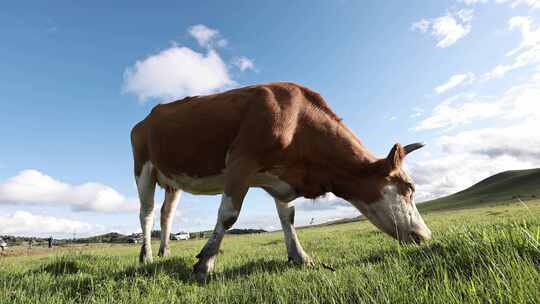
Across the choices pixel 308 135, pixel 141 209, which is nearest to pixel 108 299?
pixel 308 135

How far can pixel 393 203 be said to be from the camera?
19.4ft

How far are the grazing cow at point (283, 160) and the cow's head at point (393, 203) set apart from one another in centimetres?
2

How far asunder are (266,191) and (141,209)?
3730 mm

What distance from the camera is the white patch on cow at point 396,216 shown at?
584 centimetres

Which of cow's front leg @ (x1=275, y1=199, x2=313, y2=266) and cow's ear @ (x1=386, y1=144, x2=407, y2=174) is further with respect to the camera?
cow's front leg @ (x1=275, y1=199, x2=313, y2=266)

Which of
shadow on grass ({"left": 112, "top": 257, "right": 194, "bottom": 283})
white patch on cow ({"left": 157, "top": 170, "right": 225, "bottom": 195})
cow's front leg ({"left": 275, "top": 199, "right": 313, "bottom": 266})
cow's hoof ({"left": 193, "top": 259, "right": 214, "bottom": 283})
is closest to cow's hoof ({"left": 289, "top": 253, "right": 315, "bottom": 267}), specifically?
cow's front leg ({"left": 275, "top": 199, "right": 313, "bottom": 266})

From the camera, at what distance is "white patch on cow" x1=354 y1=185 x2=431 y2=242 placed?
19.2 ft

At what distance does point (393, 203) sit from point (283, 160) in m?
1.89

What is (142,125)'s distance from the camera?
9.31 meters

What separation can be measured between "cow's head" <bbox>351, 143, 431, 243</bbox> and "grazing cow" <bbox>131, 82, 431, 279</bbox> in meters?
0.02

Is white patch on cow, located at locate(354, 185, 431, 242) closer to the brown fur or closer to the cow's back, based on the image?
the brown fur

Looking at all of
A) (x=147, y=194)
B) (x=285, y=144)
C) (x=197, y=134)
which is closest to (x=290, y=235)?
(x=285, y=144)

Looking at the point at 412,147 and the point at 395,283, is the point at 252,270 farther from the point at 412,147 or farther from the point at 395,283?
the point at 412,147

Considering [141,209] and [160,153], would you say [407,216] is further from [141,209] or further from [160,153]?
[141,209]
